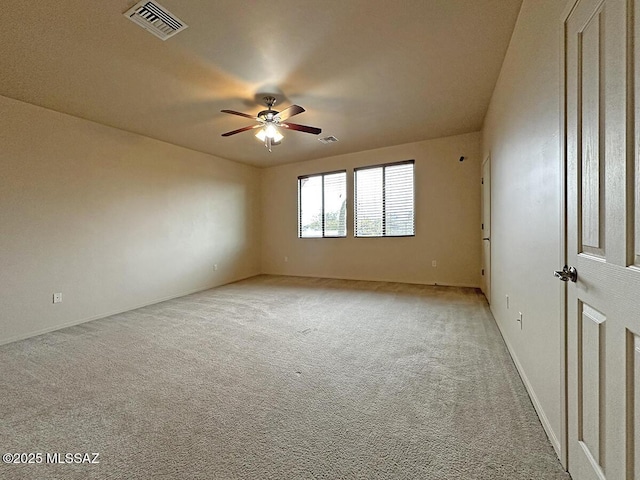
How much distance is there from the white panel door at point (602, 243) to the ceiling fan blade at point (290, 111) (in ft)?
6.89

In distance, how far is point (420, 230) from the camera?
17.2 feet

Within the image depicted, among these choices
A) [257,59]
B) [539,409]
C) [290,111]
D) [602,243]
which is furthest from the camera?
[290,111]

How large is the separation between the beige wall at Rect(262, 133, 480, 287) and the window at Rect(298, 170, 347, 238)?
144 mm

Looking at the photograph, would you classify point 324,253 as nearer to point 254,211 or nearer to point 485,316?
point 254,211

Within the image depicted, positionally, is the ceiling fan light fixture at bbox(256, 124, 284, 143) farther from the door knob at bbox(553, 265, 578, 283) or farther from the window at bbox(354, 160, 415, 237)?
the door knob at bbox(553, 265, 578, 283)

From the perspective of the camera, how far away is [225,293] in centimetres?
498

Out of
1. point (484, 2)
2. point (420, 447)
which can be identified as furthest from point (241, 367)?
point (484, 2)

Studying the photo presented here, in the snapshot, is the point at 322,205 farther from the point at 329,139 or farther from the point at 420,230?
the point at 420,230

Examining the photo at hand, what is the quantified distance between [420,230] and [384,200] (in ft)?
3.05

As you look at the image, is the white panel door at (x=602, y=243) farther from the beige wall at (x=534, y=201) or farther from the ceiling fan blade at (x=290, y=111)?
the ceiling fan blade at (x=290, y=111)

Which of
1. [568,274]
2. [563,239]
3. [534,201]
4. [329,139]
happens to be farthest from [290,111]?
[568,274]

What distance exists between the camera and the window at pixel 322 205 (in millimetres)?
6043

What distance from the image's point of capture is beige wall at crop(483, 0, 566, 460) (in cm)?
136

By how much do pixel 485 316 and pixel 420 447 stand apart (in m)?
2.47
